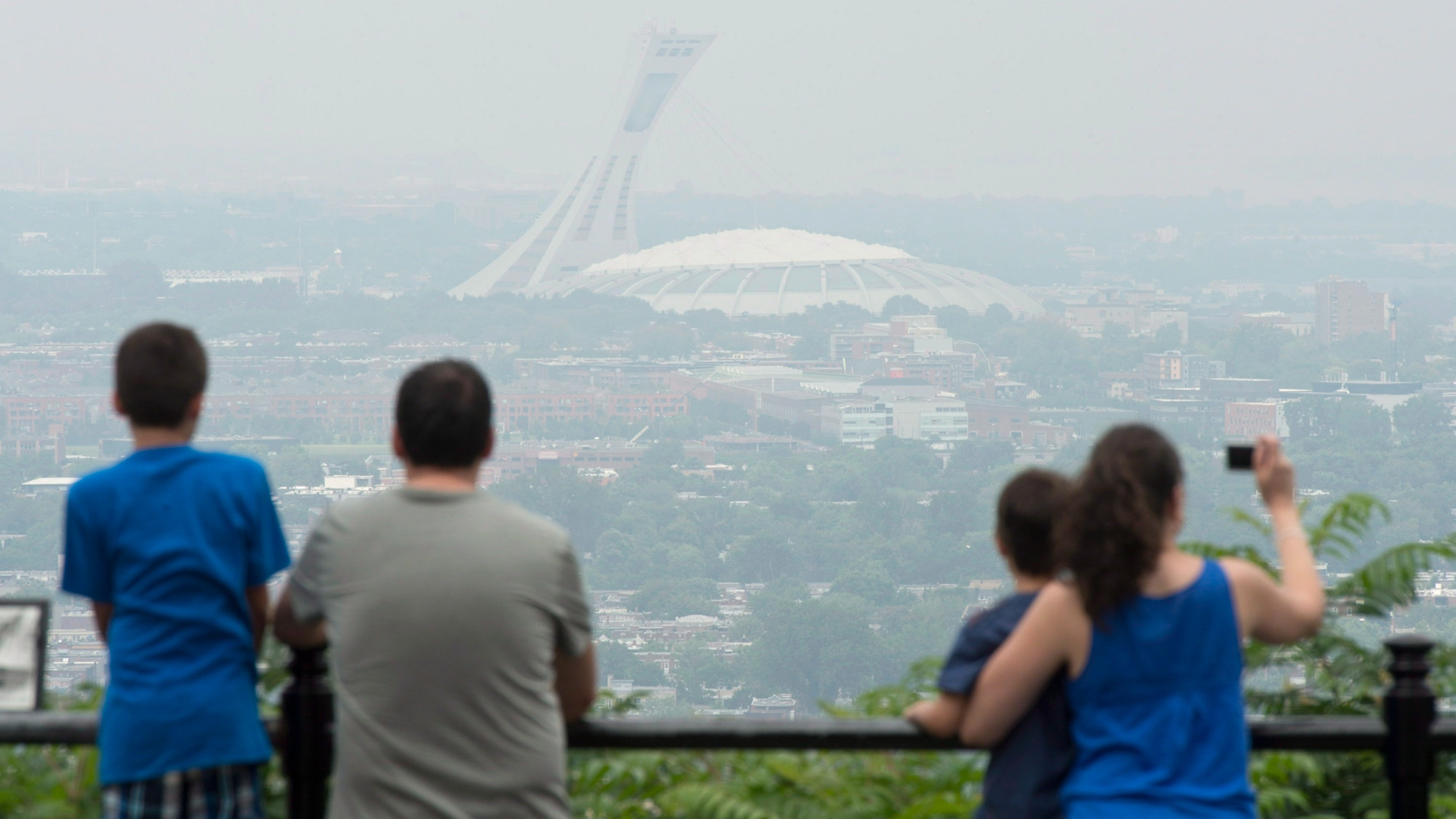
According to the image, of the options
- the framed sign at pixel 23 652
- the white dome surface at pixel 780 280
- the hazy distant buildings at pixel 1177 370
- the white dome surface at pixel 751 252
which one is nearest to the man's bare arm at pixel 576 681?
the framed sign at pixel 23 652

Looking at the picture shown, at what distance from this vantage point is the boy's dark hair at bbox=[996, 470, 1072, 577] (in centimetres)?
212

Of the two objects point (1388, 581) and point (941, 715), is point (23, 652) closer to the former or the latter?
point (941, 715)

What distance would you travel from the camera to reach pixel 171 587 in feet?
7.06

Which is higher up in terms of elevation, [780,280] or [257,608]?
[780,280]

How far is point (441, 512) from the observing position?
203 cm

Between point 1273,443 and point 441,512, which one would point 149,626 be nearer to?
point 441,512

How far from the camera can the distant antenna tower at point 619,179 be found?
386 feet

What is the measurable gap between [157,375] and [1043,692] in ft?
4.82

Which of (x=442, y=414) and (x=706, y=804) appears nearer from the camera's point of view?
(x=442, y=414)

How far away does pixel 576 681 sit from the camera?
218 cm

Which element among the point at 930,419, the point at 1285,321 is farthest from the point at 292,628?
the point at 1285,321

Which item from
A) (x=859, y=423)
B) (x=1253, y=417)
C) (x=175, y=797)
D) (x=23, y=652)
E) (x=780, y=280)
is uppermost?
(x=780, y=280)

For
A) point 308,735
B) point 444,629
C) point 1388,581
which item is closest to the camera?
point 444,629

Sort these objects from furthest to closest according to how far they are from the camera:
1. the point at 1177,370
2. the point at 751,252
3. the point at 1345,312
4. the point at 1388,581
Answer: the point at 751,252
the point at 1345,312
the point at 1177,370
the point at 1388,581
